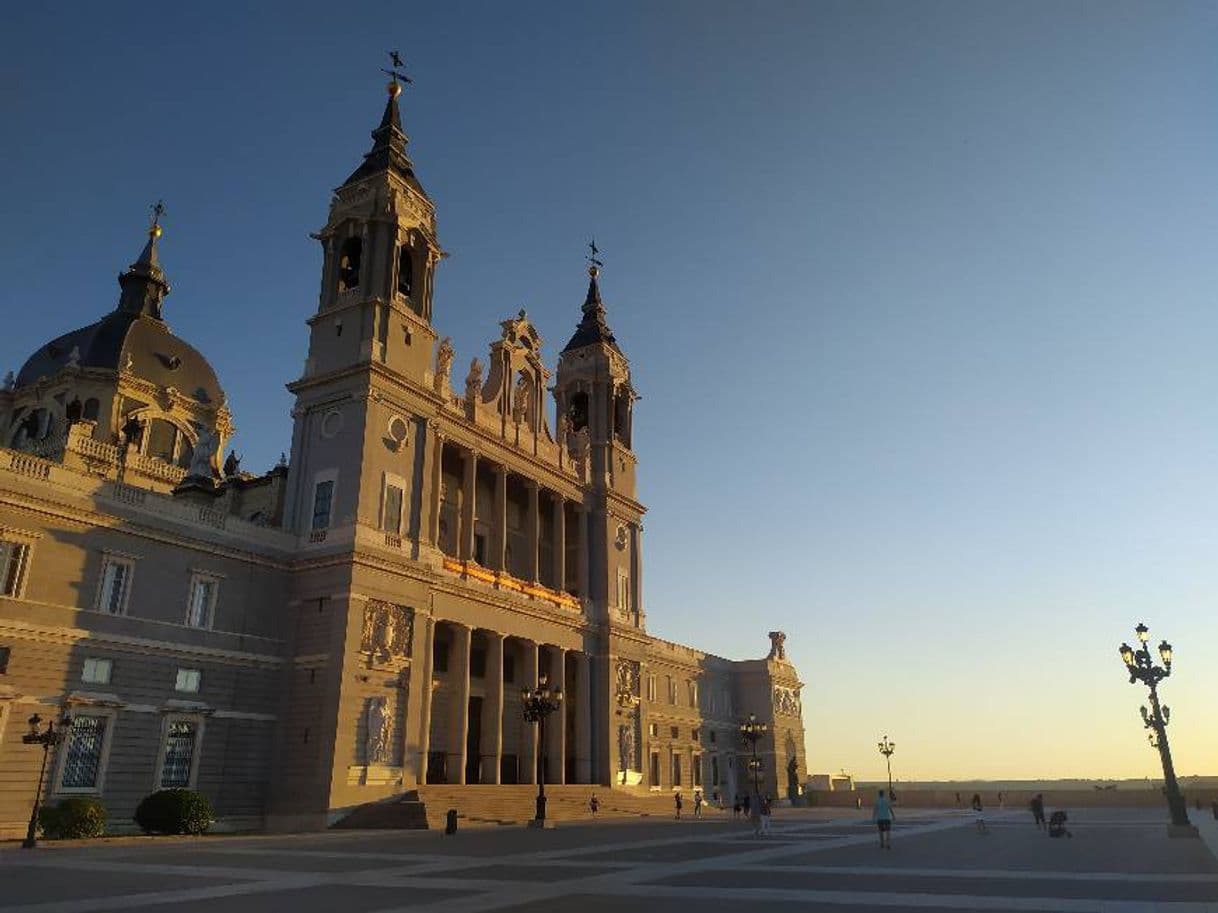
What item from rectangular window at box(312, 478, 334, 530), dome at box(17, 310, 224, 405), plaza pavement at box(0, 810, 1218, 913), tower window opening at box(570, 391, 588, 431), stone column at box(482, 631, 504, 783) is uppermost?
dome at box(17, 310, 224, 405)

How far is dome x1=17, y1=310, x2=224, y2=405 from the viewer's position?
235 feet

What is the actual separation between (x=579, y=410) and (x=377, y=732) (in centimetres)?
3286

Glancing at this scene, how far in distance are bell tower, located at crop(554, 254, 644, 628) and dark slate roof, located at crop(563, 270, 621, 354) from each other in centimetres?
1

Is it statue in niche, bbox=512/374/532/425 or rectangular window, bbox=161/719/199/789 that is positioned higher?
statue in niche, bbox=512/374/532/425

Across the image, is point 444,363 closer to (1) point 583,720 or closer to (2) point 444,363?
(2) point 444,363

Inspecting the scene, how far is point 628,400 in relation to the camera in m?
70.8

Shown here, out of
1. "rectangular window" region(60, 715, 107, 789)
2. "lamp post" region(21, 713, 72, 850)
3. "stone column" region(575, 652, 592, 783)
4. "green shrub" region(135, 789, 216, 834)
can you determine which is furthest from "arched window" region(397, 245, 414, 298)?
"green shrub" region(135, 789, 216, 834)

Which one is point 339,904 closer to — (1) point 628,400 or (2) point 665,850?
(2) point 665,850

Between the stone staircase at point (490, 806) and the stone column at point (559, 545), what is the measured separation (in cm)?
1260

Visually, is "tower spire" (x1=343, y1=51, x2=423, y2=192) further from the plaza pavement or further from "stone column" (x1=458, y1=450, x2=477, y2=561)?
the plaza pavement

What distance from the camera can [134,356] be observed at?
72.6 metres

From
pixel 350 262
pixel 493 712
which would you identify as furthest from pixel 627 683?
pixel 350 262

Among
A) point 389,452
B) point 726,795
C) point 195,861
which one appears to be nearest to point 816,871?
point 195,861

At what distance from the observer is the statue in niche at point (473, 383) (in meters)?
54.1
